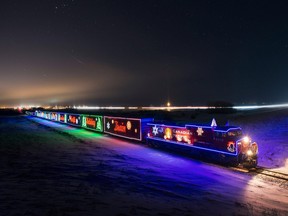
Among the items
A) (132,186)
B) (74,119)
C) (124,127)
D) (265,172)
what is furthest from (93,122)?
(132,186)

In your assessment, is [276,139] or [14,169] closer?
[14,169]

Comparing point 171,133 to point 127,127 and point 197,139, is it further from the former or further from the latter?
point 127,127

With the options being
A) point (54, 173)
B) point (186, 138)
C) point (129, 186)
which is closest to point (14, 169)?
point (54, 173)

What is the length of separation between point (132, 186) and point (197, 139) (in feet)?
21.8

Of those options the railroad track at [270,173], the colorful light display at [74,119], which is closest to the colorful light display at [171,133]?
the railroad track at [270,173]

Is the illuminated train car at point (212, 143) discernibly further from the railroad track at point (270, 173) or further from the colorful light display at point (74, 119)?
the colorful light display at point (74, 119)

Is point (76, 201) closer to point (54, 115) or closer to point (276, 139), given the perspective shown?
point (276, 139)

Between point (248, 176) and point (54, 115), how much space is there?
43.7 meters

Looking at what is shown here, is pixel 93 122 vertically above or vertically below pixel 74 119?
below

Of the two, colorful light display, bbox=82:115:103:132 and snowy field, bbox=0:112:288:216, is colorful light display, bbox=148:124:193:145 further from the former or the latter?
colorful light display, bbox=82:115:103:132

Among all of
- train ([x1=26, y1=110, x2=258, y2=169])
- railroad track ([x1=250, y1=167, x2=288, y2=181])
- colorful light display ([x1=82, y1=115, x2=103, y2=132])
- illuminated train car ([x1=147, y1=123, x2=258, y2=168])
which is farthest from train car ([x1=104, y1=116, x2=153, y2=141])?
railroad track ([x1=250, y1=167, x2=288, y2=181])

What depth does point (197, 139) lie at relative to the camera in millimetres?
14758

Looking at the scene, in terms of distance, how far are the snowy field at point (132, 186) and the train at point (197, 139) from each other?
0.85 m

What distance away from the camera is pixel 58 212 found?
6.34 m
